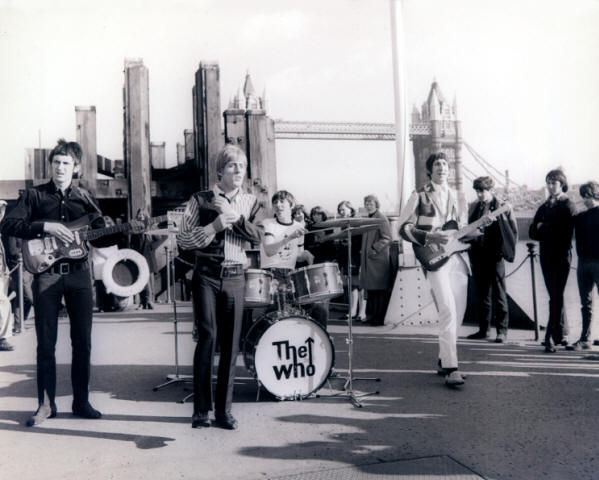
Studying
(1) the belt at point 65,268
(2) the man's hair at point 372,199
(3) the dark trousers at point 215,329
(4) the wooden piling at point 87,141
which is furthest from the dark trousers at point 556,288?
(4) the wooden piling at point 87,141

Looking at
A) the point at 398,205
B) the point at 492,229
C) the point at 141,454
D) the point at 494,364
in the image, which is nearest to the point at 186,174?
the point at 398,205

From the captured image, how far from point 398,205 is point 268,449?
20.8 ft

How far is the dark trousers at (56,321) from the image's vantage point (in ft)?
14.8

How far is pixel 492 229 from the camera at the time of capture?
7812 mm

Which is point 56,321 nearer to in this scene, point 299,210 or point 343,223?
point 343,223

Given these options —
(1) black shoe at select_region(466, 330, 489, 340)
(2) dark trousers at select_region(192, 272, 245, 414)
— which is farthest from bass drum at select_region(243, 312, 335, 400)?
(1) black shoe at select_region(466, 330, 489, 340)

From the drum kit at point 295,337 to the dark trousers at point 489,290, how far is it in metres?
3.22

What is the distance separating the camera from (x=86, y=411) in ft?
15.3

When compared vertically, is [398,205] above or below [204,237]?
above

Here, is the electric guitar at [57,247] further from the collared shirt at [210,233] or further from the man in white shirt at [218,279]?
the man in white shirt at [218,279]

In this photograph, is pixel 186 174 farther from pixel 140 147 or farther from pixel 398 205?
pixel 398 205

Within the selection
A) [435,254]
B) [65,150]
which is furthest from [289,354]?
[65,150]

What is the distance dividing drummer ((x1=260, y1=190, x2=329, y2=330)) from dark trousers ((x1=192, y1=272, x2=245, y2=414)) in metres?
1.00

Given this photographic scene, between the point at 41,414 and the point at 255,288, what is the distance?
182cm
